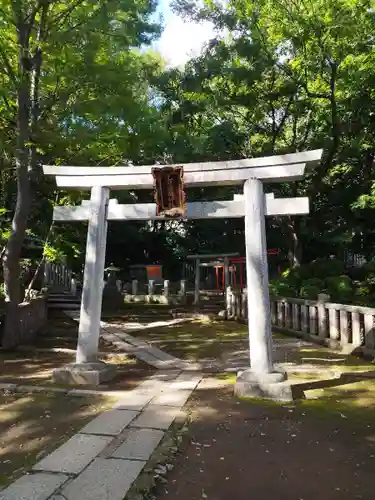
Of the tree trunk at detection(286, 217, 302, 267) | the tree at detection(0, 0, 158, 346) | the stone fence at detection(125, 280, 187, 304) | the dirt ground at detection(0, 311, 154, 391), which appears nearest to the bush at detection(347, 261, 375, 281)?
the tree trunk at detection(286, 217, 302, 267)

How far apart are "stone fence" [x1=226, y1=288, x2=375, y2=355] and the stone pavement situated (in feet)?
12.8

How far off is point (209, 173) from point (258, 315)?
2050 millimetres

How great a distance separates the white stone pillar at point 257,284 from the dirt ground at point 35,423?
1.91 metres

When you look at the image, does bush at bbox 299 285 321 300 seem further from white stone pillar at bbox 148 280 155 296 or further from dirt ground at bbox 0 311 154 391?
white stone pillar at bbox 148 280 155 296

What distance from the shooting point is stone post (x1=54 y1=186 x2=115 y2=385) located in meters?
5.99

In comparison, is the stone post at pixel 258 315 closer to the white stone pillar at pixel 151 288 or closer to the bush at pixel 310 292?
the bush at pixel 310 292

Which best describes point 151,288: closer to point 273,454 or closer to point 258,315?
point 258,315

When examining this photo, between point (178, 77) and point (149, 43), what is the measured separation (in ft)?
11.2

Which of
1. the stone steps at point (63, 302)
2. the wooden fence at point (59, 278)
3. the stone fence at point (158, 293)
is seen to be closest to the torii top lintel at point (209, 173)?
the stone steps at point (63, 302)

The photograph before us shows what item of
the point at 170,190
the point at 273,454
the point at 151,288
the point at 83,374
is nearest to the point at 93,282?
the point at 83,374

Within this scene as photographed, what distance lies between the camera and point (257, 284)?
5.54 meters

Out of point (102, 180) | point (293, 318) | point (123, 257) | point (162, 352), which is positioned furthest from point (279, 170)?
point (123, 257)

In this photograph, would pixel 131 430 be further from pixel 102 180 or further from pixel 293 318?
pixel 293 318

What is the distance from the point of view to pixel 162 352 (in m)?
8.43
